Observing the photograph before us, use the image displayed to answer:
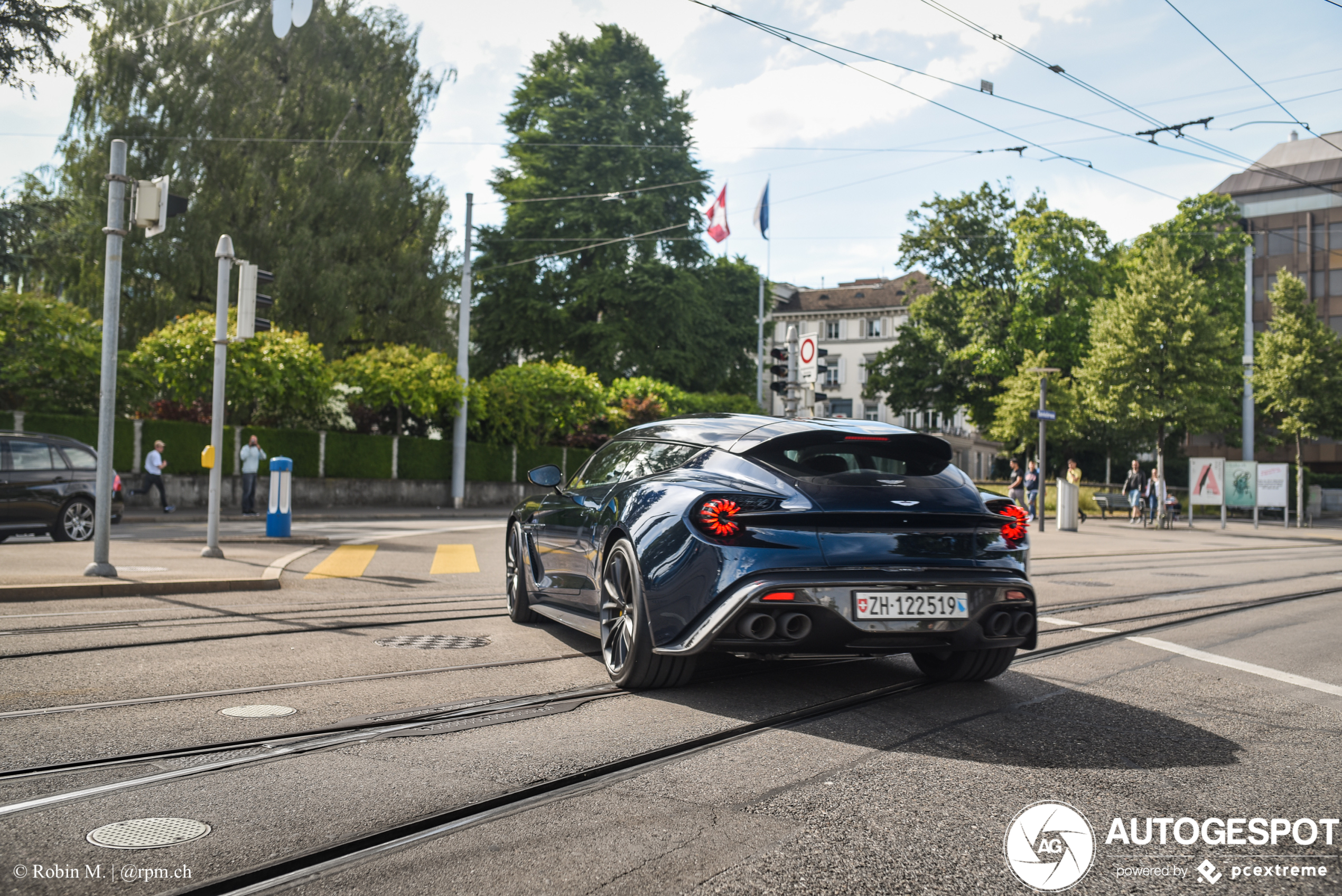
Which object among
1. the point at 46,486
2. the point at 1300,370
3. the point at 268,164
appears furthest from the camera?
the point at 1300,370

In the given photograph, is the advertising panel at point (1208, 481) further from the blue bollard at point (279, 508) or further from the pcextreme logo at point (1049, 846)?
the pcextreme logo at point (1049, 846)

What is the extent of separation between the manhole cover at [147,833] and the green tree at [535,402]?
32624 mm

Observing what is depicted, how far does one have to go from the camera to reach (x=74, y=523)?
17.0m

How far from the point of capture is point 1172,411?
39969 millimetres

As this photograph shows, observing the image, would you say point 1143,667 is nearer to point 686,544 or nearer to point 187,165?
point 686,544

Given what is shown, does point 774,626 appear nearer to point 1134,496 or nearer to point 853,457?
point 853,457

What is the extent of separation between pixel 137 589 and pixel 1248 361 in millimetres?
47496

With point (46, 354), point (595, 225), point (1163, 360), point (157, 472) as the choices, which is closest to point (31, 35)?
point (46, 354)

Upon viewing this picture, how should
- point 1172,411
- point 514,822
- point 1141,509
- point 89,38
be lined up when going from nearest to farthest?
point 514,822 < point 89,38 < point 1141,509 < point 1172,411

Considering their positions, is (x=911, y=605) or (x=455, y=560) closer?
(x=911, y=605)

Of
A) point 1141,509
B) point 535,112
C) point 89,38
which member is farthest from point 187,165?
point 1141,509

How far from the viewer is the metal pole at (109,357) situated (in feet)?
34.5

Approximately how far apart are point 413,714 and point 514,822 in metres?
1.71

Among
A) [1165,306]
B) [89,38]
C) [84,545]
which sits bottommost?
[84,545]
